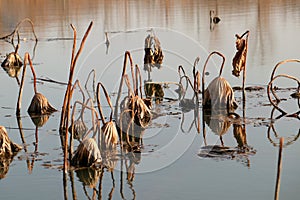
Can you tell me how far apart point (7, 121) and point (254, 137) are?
3998 mm

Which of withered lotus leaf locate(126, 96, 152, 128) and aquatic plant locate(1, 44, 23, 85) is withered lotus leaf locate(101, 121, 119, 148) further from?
aquatic plant locate(1, 44, 23, 85)

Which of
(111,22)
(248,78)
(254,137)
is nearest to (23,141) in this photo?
(254,137)

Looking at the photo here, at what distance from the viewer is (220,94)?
36.3ft

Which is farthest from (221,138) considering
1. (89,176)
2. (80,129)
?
(89,176)

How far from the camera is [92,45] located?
20281 millimetres

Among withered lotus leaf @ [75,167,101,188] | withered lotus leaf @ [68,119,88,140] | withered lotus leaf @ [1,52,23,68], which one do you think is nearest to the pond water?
withered lotus leaf @ [75,167,101,188]

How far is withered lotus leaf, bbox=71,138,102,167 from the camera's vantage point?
8117mm

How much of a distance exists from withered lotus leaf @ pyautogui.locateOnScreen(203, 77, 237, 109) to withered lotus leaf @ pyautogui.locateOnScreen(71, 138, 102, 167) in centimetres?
328

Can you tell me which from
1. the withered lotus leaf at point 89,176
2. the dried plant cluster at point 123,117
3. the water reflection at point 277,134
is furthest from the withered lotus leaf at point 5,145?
the water reflection at point 277,134

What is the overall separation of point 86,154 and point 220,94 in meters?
3.50

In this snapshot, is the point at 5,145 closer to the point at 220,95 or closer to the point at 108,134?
the point at 108,134

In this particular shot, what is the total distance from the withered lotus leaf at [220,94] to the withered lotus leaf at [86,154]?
3280 mm

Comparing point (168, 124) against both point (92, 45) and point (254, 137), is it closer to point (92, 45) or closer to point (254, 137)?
point (254, 137)

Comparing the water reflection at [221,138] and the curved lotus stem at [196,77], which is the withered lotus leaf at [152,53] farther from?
the water reflection at [221,138]
